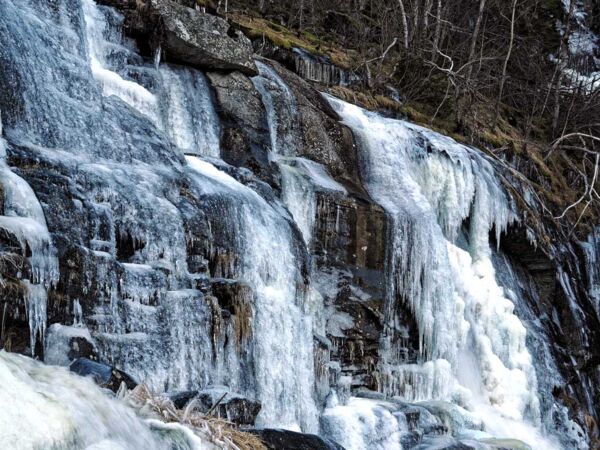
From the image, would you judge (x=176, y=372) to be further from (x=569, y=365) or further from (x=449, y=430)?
(x=569, y=365)

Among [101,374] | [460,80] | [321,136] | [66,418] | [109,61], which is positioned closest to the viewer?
[66,418]

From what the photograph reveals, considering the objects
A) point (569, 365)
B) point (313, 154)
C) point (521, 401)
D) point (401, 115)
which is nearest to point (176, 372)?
point (313, 154)

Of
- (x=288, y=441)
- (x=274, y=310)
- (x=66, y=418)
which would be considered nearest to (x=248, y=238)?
(x=274, y=310)

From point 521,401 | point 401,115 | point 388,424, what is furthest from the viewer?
point 401,115

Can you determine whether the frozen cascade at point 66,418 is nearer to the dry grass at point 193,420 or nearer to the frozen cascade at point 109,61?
the dry grass at point 193,420

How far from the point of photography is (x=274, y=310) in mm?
10398

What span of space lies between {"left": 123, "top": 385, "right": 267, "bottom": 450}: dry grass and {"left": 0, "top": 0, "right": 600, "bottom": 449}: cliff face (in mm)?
1449

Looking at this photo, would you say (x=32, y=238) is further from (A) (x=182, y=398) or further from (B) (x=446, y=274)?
(B) (x=446, y=274)

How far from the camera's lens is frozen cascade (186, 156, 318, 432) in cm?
993

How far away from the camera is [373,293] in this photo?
44.2 feet

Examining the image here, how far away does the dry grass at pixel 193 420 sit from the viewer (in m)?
5.81

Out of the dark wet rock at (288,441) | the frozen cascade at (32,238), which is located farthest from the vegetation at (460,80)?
the dark wet rock at (288,441)

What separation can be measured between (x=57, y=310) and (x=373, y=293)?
6562mm

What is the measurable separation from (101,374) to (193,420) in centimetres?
71
